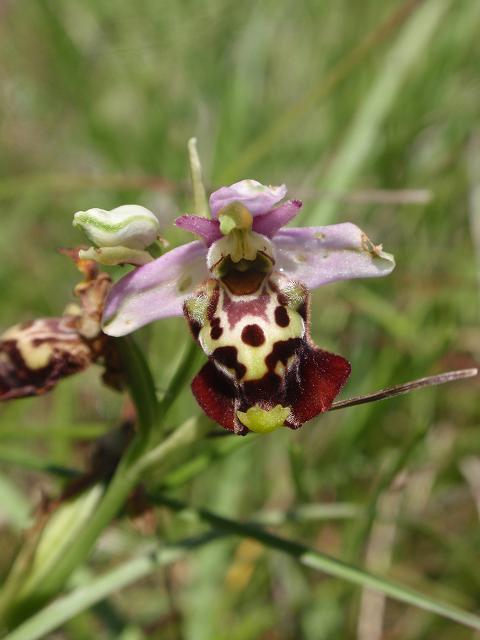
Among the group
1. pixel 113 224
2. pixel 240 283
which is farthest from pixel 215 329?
pixel 113 224

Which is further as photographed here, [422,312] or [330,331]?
[330,331]

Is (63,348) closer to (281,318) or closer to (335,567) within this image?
(281,318)

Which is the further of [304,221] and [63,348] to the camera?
[304,221]

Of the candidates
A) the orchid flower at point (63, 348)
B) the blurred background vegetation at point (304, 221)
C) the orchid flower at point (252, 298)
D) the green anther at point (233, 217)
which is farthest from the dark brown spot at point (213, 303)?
the blurred background vegetation at point (304, 221)

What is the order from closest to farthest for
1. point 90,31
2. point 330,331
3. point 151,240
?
1. point 151,240
2. point 330,331
3. point 90,31

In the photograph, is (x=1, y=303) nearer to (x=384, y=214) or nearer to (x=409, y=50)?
(x=384, y=214)

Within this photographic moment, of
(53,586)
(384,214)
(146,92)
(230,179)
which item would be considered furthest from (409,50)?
(53,586)

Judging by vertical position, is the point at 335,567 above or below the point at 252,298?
below

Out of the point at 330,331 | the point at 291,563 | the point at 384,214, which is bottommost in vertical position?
the point at 291,563

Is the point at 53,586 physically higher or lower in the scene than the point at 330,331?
higher
